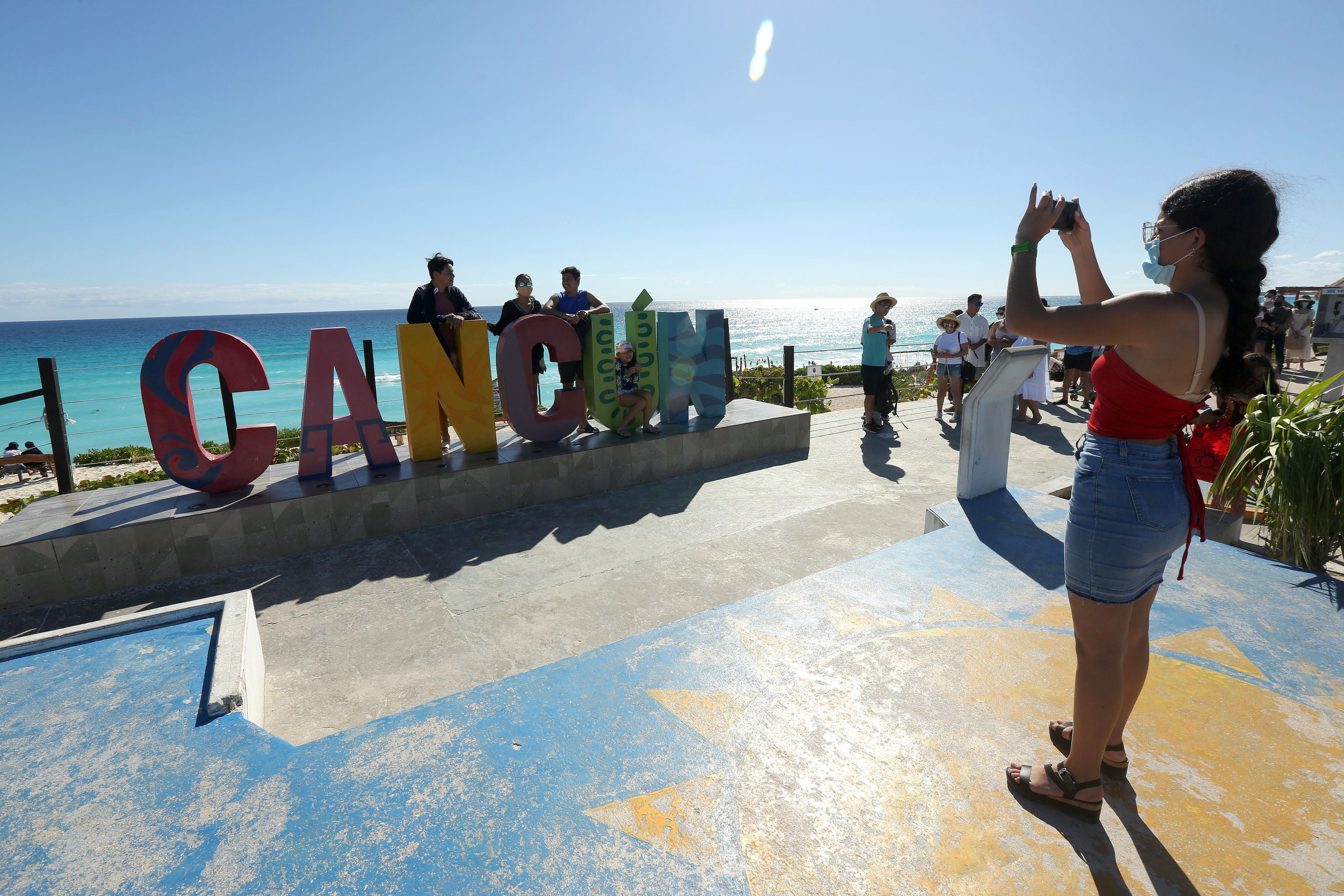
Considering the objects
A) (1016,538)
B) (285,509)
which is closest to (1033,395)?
(1016,538)

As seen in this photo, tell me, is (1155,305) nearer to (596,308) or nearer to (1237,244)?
(1237,244)

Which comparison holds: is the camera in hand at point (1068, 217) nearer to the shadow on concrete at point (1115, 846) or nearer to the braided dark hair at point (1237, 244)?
the braided dark hair at point (1237, 244)

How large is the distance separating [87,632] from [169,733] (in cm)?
140

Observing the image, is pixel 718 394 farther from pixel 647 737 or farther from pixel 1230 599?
pixel 647 737

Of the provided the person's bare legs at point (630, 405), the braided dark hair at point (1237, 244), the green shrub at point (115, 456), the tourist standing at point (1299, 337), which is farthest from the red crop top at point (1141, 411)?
the green shrub at point (115, 456)

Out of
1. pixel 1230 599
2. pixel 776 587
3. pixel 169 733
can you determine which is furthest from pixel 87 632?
pixel 1230 599

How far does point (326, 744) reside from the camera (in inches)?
107

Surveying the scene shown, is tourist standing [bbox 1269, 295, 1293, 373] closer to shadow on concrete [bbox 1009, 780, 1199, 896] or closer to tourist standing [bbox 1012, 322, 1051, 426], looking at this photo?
tourist standing [bbox 1012, 322, 1051, 426]

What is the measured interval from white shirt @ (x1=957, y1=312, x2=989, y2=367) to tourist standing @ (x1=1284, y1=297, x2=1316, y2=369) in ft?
34.1

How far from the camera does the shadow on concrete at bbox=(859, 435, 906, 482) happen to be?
780 cm

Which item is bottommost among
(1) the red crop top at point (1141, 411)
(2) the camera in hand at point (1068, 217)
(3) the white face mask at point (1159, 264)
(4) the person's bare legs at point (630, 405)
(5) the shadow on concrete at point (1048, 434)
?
(5) the shadow on concrete at point (1048, 434)

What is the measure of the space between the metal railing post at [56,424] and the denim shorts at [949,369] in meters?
11.4

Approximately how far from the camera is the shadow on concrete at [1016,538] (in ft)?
14.1

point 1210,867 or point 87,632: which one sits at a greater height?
point 87,632
